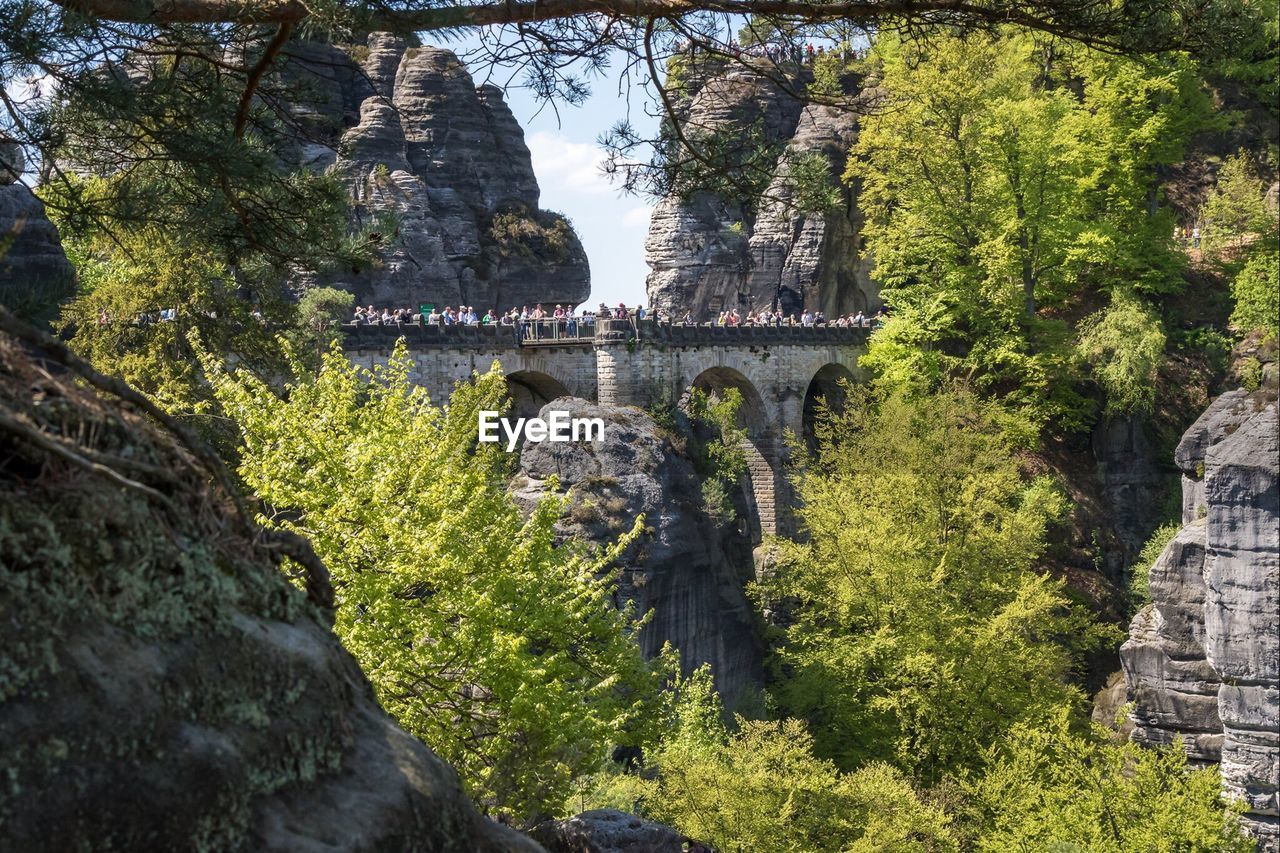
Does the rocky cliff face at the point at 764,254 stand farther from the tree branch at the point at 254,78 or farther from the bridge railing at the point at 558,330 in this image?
the tree branch at the point at 254,78

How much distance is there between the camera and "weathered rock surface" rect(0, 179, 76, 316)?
7652 mm

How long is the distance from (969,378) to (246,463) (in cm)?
2401

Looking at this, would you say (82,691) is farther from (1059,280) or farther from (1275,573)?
(1059,280)

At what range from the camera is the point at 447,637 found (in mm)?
11242

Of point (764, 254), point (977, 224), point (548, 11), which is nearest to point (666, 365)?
point (977, 224)

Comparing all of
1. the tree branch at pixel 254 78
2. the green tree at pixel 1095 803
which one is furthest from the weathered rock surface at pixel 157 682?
the green tree at pixel 1095 803

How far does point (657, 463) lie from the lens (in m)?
25.0

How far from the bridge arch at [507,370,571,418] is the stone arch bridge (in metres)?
0.04

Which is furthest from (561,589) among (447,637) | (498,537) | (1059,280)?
(1059,280)

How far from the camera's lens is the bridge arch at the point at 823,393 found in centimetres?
3950

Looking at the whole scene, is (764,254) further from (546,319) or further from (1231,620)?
(1231,620)

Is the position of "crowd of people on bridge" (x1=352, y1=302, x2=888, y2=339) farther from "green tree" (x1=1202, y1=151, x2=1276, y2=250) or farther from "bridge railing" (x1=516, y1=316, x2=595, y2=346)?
"green tree" (x1=1202, y1=151, x2=1276, y2=250)

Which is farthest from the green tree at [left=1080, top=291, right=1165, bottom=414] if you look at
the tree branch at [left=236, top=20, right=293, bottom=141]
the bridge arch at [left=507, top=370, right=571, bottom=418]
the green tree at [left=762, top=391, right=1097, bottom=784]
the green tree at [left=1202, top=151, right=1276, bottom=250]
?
the tree branch at [left=236, top=20, right=293, bottom=141]

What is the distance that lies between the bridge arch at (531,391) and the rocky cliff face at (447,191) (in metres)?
5.41
